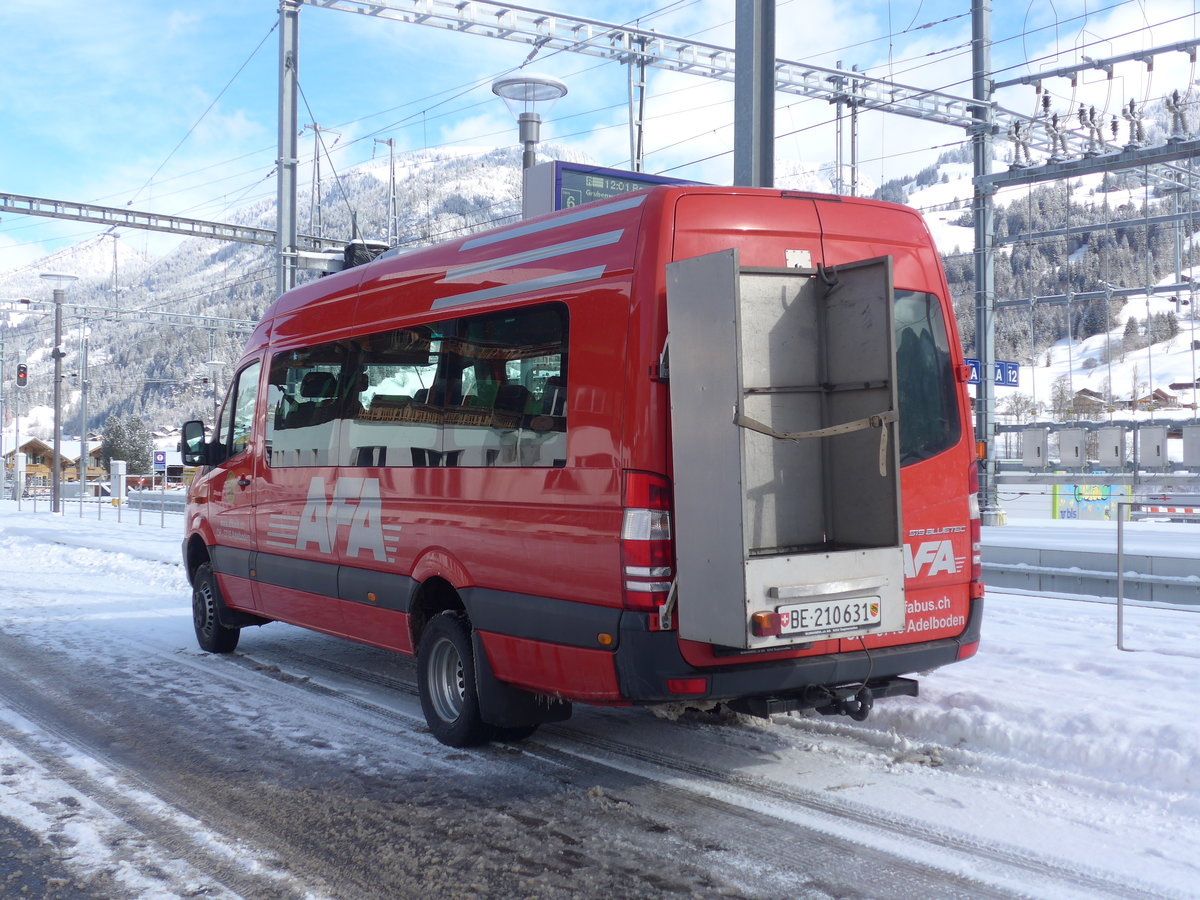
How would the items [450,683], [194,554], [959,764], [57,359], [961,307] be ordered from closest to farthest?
[959,764]
[450,683]
[194,554]
[961,307]
[57,359]

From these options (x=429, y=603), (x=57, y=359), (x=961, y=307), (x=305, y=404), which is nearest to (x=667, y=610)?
(x=429, y=603)

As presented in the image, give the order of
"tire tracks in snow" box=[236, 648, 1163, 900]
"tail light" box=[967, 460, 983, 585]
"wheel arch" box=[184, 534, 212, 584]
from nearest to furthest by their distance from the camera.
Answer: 1. "tire tracks in snow" box=[236, 648, 1163, 900]
2. "tail light" box=[967, 460, 983, 585]
3. "wheel arch" box=[184, 534, 212, 584]

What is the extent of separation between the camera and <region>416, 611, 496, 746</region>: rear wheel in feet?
19.3

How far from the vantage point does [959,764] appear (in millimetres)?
5480

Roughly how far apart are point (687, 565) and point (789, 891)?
51.9 inches

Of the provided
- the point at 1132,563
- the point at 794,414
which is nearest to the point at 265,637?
the point at 794,414

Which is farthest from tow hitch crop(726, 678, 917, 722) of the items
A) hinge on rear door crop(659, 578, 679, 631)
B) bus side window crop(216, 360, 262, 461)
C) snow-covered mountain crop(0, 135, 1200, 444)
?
snow-covered mountain crop(0, 135, 1200, 444)

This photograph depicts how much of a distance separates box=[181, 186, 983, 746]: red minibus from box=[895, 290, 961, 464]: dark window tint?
Answer: 0.01m

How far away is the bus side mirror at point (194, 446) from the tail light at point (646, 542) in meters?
5.48

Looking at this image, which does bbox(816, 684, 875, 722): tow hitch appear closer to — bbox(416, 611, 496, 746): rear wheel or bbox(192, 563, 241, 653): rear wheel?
bbox(416, 611, 496, 746): rear wheel

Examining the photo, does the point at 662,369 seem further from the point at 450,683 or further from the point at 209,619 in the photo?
the point at 209,619

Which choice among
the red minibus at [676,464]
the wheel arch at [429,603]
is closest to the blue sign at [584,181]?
the red minibus at [676,464]

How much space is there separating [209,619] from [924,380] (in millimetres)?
6294

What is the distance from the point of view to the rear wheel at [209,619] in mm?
9117
